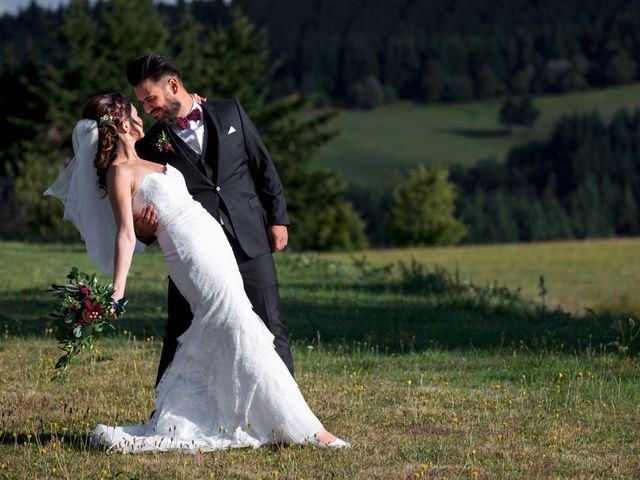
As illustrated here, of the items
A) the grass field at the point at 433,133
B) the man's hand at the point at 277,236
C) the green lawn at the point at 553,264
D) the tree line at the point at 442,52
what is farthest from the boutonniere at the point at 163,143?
the tree line at the point at 442,52

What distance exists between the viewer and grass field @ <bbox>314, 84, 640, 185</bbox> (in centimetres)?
13650

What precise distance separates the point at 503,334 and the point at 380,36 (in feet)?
559

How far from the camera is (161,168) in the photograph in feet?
22.1

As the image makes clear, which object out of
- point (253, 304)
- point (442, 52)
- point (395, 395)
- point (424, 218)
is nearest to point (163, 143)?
point (253, 304)

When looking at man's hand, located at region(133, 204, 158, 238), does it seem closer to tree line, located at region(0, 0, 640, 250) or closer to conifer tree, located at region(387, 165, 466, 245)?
tree line, located at region(0, 0, 640, 250)

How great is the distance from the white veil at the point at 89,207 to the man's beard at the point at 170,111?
1.56 feet

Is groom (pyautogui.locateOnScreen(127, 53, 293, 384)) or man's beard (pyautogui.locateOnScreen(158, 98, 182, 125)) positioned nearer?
man's beard (pyautogui.locateOnScreen(158, 98, 182, 125))

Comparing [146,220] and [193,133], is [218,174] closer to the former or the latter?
[193,133]

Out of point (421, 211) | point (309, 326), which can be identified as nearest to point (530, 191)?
point (421, 211)

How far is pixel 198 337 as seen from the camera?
6.61 m

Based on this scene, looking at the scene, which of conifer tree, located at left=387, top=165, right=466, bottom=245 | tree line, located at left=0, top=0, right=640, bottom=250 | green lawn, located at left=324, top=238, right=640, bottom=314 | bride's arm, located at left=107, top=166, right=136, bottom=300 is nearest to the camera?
bride's arm, located at left=107, top=166, right=136, bottom=300

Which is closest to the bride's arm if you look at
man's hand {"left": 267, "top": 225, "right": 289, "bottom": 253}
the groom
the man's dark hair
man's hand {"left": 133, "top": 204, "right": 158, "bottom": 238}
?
man's hand {"left": 133, "top": 204, "right": 158, "bottom": 238}

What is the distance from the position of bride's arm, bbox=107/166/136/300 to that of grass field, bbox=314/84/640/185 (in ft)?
389

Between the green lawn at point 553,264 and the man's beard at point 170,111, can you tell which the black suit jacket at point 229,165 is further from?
the green lawn at point 553,264
